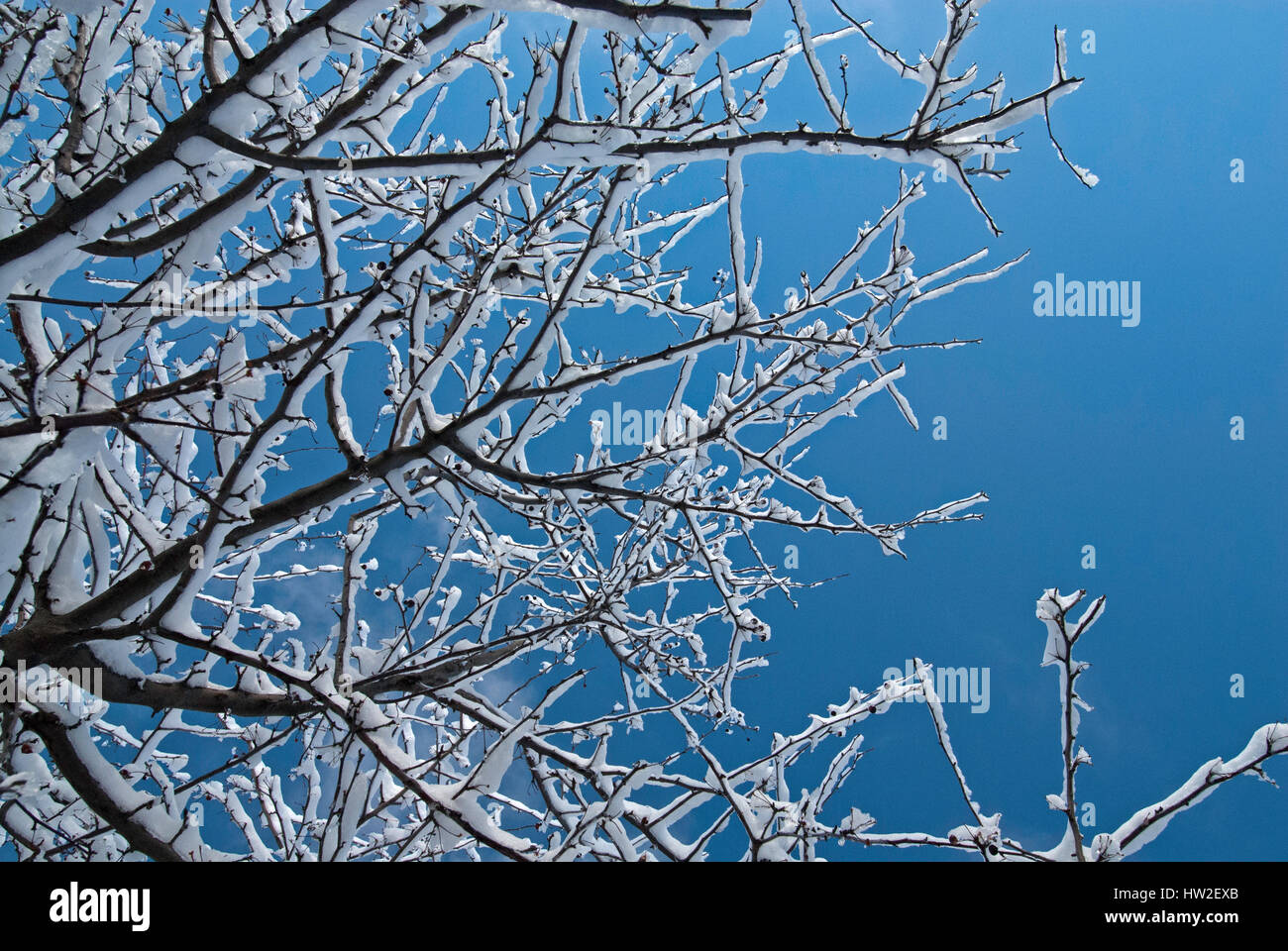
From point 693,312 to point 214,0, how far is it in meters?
2.34

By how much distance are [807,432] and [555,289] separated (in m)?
1.33

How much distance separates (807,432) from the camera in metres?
3.28

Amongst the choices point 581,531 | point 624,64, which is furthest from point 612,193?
point 581,531

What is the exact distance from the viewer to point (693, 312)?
391 centimetres

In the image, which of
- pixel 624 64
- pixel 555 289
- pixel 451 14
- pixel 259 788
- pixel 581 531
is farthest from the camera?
pixel 259 788

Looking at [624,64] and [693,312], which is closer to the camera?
[624,64]

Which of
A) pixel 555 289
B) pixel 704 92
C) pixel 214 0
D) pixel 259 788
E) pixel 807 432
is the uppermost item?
pixel 704 92
